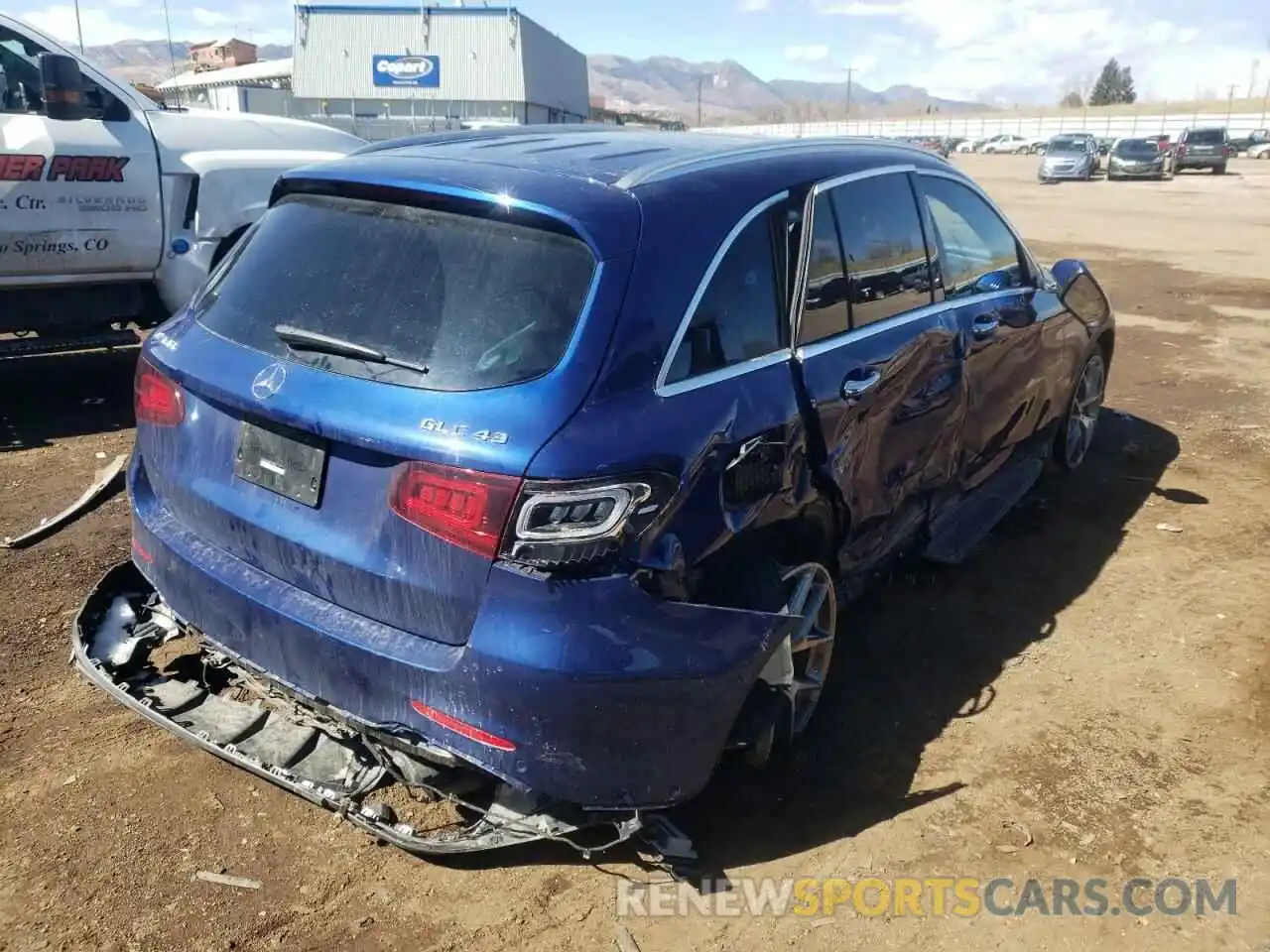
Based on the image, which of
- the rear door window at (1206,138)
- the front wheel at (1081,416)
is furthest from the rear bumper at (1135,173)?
the front wheel at (1081,416)

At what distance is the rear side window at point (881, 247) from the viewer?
3.44 meters

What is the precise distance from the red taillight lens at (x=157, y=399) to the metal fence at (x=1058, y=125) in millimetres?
60354

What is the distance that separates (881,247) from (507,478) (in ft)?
6.38

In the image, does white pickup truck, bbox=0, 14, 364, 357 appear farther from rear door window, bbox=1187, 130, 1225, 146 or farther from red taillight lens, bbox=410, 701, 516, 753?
rear door window, bbox=1187, 130, 1225, 146

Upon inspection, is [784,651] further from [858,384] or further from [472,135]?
[472,135]

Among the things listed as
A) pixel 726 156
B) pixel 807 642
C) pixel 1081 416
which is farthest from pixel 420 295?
pixel 1081 416

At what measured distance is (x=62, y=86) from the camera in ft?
19.3

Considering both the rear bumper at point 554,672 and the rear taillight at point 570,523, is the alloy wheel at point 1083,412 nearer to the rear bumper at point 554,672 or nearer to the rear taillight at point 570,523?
the rear bumper at point 554,672

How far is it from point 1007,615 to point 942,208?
1.70 m

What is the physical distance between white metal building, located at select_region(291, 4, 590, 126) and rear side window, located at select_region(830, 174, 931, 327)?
44919mm

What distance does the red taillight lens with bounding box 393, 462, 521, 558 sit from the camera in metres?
2.30

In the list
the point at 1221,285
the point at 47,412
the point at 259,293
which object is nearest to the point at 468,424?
the point at 259,293

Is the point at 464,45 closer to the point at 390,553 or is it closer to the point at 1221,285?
the point at 1221,285

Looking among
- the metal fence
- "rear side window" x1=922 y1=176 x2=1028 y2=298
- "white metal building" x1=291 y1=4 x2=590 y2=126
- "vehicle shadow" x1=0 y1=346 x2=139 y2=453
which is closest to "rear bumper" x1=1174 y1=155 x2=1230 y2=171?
the metal fence
